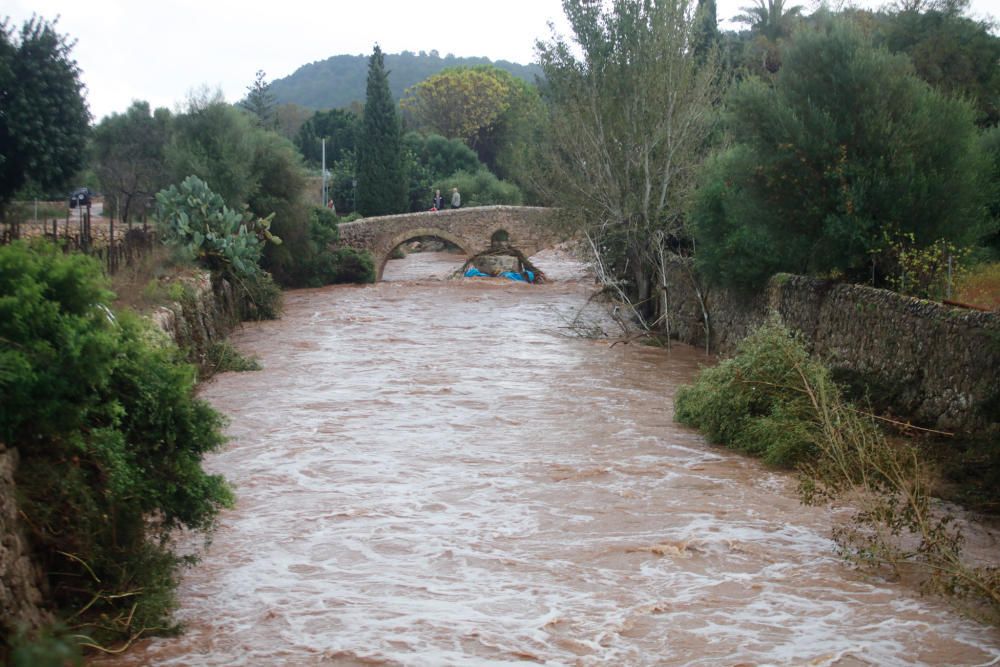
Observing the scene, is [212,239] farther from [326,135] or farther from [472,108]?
[326,135]

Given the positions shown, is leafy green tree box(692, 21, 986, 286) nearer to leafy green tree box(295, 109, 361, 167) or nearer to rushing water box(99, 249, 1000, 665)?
rushing water box(99, 249, 1000, 665)

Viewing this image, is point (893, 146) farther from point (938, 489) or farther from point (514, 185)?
point (514, 185)

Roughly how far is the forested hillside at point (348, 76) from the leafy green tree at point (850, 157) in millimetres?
138310

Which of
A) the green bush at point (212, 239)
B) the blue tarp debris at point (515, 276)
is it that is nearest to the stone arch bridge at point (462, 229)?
the blue tarp debris at point (515, 276)

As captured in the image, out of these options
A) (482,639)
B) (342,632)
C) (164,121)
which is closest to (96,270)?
(342,632)

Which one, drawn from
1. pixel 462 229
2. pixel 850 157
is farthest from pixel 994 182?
pixel 462 229

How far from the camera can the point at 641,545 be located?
10.2 meters

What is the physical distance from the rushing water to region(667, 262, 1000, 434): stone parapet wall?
223 cm

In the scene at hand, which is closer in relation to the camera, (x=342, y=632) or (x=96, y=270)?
(x=96, y=270)

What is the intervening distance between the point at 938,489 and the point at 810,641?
4.40 metres

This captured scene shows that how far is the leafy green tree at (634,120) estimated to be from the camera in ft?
81.8

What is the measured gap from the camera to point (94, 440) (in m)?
6.93

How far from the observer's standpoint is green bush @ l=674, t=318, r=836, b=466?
12.9 m

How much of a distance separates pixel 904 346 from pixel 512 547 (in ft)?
22.5
